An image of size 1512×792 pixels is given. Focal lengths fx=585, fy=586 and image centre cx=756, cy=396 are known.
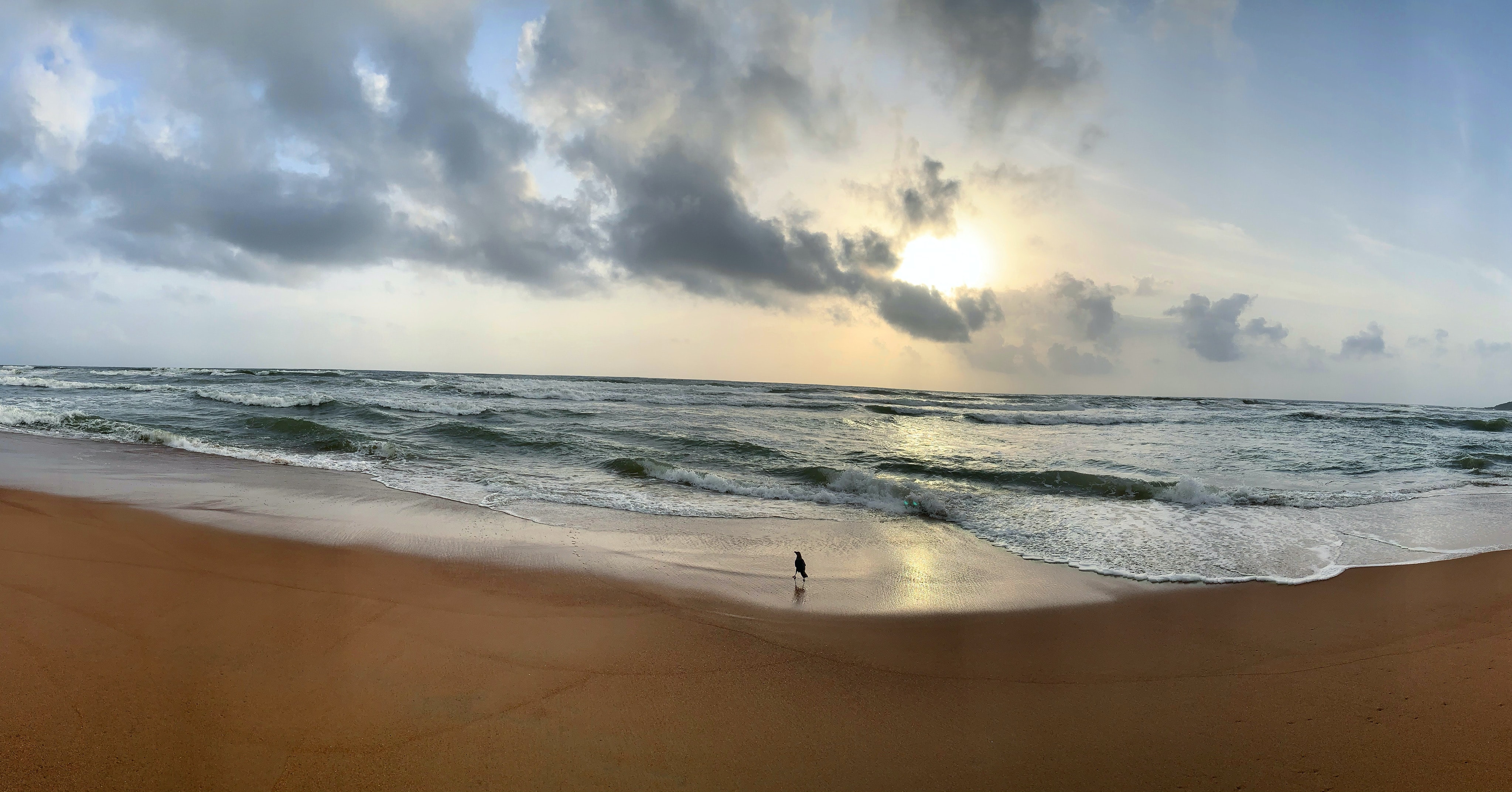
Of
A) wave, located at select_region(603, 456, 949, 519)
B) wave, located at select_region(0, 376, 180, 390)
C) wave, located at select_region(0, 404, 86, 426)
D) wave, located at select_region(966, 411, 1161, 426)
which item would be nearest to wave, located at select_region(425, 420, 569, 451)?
wave, located at select_region(603, 456, 949, 519)

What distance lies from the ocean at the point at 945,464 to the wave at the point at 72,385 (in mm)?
401

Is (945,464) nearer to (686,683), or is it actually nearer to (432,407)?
(686,683)

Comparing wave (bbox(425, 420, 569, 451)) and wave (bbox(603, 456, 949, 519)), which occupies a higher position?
wave (bbox(425, 420, 569, 451))

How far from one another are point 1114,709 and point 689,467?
10.6 m

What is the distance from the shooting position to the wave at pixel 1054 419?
2808cm

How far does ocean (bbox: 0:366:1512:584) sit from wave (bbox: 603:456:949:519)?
0.05 metres

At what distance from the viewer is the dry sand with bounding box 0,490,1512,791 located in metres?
3.07

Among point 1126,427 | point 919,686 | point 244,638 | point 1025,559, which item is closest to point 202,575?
point 244,638

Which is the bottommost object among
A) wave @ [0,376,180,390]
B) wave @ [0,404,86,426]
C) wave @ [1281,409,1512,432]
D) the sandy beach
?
the sandy beach

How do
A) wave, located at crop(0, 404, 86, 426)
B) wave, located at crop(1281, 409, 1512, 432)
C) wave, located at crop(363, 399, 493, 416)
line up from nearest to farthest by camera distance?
wave, located at crop(0, 404, 86, 426), wave, located at crop(363, 399, 493, 416), wave, located at crop(1281, 409, 1512, 432)

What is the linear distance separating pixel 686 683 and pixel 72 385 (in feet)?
151

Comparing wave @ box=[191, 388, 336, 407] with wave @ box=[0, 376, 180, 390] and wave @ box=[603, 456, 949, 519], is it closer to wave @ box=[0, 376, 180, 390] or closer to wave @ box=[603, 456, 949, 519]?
wave @ box=[0, 376, 180, 390]

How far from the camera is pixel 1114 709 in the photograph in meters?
3.77

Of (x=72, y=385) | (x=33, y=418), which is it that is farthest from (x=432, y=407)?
(x=72, y=385)
